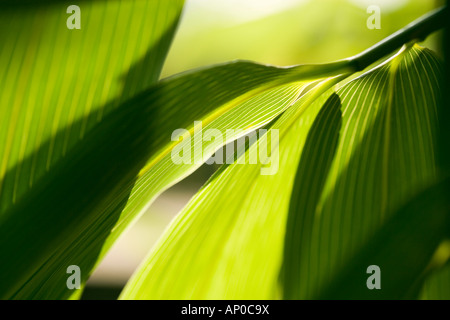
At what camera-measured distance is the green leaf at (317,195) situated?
29cm

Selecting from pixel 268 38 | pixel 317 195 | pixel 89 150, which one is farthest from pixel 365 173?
pixel 268 38

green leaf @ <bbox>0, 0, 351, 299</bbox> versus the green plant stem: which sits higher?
the green plant stem

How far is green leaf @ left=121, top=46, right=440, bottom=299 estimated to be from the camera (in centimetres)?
29

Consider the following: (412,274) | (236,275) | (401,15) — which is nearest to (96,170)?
A: (236,275)

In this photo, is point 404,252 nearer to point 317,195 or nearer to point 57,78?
point 317,195

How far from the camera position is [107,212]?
274mm

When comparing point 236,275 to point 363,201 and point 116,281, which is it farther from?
point 116,281

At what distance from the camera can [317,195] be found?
0.97ft

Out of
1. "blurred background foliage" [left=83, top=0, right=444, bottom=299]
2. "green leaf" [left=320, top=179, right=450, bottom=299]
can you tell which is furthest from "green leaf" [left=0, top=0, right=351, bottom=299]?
"blurred background foliage" [left=83, top=0, right=444, bottom=299]

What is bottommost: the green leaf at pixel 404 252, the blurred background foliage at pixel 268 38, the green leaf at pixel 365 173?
the green leaf at pixel 404 252

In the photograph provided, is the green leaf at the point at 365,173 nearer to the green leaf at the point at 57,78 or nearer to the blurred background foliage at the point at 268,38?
the green leaf at the point at 57,78

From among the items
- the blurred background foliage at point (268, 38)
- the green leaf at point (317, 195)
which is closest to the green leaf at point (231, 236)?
the green leaf at point (317, 195)

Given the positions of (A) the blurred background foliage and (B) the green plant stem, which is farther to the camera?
(A) the blurred background foliage

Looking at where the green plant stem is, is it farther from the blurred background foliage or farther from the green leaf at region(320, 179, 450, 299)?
the blurred background foliage
